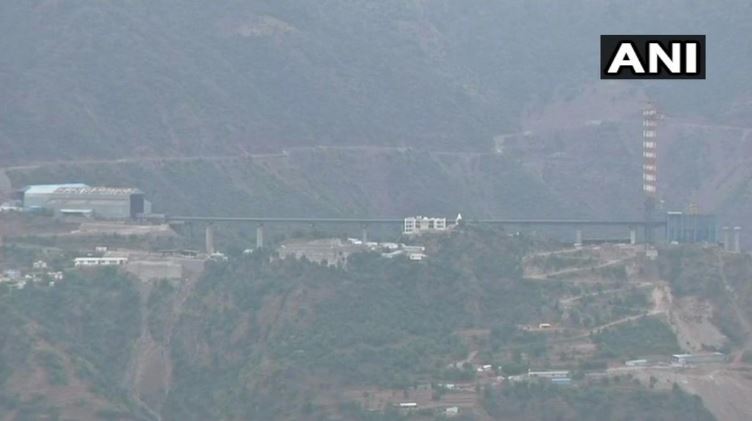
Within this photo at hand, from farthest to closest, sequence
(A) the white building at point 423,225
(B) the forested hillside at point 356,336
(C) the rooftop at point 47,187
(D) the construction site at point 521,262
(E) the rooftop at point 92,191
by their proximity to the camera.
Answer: (C) the rooftop at point 47,187 < (E) the rooftop at point 92,191 < (A) the white building at point 423,225 < (D) the construction site at point 521,262 < (B) the forested hillside at point 356,336

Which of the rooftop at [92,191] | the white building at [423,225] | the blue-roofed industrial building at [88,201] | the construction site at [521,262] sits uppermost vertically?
the rooftop at [92,191]

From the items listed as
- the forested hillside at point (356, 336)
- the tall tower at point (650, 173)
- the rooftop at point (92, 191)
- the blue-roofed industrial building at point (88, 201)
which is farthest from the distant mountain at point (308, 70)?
the forested hillside at point (356, 336)

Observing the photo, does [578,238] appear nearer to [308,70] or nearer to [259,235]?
[259,235]

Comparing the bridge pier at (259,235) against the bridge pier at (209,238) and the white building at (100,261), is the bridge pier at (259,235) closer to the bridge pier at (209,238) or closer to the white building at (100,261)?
the bridge pier at (209,238)

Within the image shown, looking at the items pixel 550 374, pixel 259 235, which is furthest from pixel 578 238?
pixel 550 374

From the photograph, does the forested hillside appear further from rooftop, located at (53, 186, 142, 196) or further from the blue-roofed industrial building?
rooftop, located at (53, 186, 142, 196)

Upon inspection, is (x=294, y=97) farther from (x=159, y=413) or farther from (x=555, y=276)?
(x=159, y=413)
